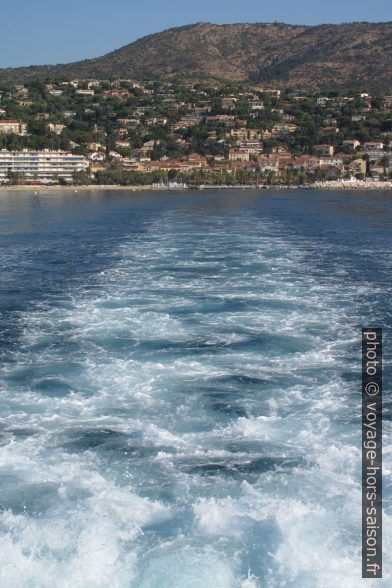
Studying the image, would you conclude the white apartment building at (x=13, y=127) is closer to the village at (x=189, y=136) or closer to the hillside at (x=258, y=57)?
the village at (x=189, y=136)

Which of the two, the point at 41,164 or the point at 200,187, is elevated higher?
the point at 41,164

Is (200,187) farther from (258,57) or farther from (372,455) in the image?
(258,57)

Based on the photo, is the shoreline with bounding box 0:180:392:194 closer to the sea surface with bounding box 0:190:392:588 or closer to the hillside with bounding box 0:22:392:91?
the sea surface with bounding box 0:190:392:588

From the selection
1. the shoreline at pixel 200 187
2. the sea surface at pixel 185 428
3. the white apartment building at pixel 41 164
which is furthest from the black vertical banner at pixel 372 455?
the white apartment building at pixel 41 164

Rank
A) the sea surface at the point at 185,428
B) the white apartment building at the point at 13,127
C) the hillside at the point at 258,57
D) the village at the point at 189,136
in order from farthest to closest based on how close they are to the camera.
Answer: the hillside at the point at 258,57
the white apartment building at the point at 13,127
the village at the point at 189,136
the sea surface at the point at 185,428

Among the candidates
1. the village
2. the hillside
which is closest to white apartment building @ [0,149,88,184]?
the village

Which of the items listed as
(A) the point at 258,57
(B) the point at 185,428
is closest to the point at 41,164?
(B) the point at 185,428

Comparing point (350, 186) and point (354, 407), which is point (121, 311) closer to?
point (354, 407)
